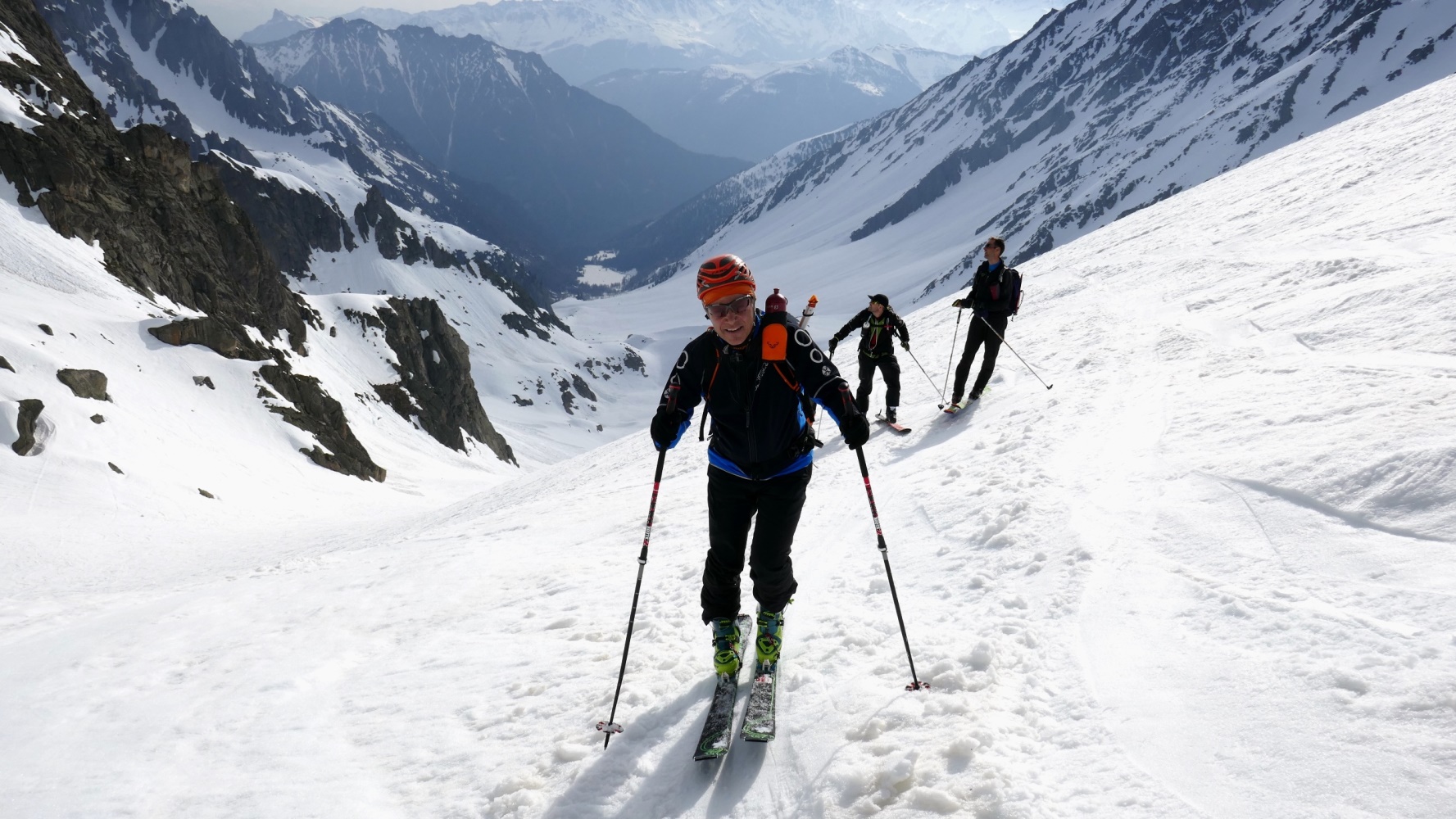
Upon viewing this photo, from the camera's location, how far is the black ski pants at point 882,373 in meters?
13.1

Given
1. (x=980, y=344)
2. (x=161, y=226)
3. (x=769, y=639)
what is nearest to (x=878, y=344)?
(x=980, y=344)

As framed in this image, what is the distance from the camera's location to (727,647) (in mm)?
5414

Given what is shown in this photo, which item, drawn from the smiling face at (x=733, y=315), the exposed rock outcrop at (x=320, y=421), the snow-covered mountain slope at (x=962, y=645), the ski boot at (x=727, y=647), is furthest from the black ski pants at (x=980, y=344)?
the exposed rock outcrop at (x=320, y=421)

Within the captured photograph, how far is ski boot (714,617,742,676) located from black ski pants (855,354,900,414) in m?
8.03

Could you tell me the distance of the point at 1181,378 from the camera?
35.7 feet

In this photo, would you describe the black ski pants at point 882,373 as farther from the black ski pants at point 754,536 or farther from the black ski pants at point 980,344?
the black ski pants at point 754,536

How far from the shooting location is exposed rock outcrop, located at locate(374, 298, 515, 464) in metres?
70.9

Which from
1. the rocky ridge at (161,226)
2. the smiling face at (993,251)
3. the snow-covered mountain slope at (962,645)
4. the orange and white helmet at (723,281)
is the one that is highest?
the rocky ridge at (161,226)

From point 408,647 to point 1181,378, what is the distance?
10955 mm

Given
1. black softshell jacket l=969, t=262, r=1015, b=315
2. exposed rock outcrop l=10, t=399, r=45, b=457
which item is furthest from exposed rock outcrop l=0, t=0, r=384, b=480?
black softshell jacket l=969, t=262, r=1015, b=315

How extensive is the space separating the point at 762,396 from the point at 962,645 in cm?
246

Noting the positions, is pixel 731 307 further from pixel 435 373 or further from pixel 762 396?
pixel 435 373

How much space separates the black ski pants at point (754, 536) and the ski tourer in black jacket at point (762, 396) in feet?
0.36

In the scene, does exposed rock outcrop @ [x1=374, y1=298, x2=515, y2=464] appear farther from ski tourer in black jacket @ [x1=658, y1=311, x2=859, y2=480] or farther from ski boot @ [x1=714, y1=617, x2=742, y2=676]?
ski tourer in black jacket @ [x1=658, y1=311, x2=859, y2=480]
